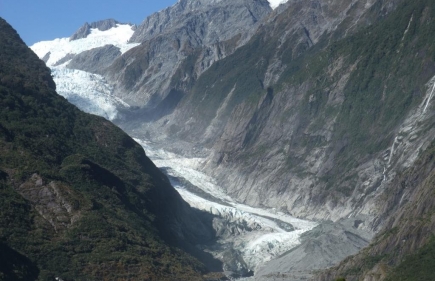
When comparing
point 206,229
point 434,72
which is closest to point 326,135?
point 434,72

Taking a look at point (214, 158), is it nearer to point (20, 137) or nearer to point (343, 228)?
point (343, 228)

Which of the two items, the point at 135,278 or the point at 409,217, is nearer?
the point at 135,278

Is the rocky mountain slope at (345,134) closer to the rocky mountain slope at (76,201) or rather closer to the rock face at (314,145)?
the rock face at (314,145)

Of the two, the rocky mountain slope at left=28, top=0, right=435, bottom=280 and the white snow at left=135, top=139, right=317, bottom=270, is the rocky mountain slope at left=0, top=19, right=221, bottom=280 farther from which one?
the rocky mountain slope at left=28, top=0, right=435, bottom=280

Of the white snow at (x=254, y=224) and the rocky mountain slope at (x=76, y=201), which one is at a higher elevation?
the rocky mountain slope at (x=76, y=201)

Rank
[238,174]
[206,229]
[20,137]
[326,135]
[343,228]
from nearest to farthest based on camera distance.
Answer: [20,137]
[343,228]
[206,229]
[326,135]
[238,174]

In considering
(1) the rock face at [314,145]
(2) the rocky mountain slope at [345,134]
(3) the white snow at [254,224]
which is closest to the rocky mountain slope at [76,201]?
(3) the white snow at [254,224]

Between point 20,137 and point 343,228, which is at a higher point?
point 20,137

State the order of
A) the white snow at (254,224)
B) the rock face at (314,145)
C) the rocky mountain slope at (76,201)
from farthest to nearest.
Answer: the rock face at (314,145) < the white snow at (254,224) < the rocky mountain slope at (76,201)
